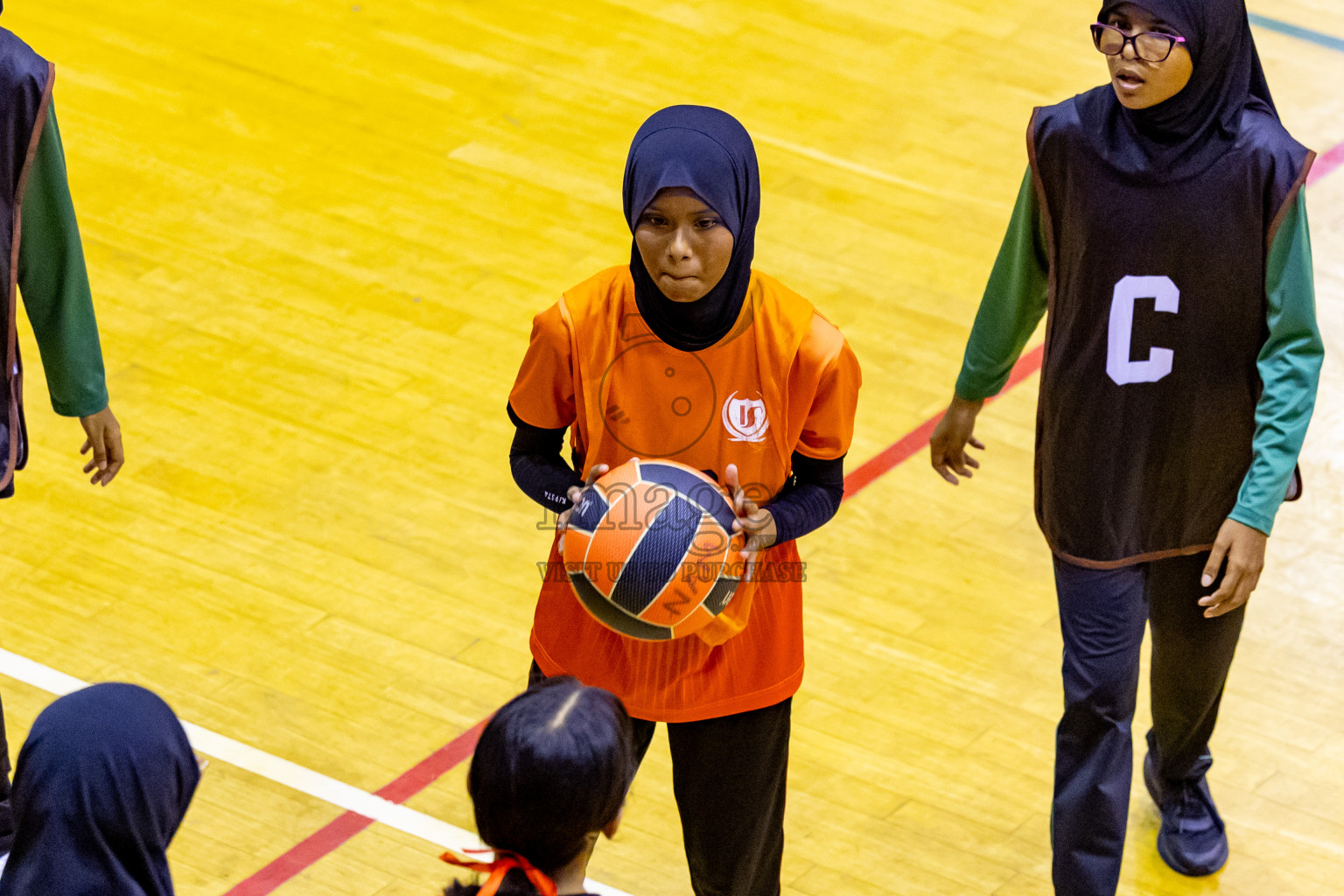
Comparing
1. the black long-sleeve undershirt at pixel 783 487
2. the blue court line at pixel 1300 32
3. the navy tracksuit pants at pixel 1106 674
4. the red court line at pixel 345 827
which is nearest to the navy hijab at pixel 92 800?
the black long-sleeve undershirt at pixel 783 487

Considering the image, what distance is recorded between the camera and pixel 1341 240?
7.22 m

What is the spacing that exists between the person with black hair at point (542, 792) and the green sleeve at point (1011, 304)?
174 centimetres

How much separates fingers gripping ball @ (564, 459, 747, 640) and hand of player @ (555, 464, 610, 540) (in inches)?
A: 0.5

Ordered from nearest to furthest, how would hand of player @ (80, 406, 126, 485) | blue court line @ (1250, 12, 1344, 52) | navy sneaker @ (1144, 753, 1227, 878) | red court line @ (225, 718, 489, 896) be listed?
1. hand of player @ (80, 406, 126, 485)
2. red court line @ (225, 718, 489, 896)
3. navy sneaker @ (1144, 753, 1227, 878)
4. blue court line @ (1250, 12, 1344, 52)

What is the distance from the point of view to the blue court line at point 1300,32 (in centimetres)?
875

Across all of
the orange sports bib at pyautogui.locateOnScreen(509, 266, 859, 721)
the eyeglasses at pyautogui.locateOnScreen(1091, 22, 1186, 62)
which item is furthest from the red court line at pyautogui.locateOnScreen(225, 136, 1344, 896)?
the eyeglasses at pyautogui.locateOnScreen(1091, 22, 1186, 62)

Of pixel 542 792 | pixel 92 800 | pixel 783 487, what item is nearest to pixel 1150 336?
pixel 783 487

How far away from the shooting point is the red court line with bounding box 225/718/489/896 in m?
4.58

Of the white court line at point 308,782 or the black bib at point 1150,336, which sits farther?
the white court line at point 308,782

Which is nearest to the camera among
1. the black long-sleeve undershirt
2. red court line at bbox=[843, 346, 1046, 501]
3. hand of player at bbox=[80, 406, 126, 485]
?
the black long-sleeve undershirt

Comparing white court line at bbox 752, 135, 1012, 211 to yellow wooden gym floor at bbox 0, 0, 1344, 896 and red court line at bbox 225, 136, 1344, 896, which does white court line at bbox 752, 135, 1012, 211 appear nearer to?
yellow wooden gym floor at bbox 0, 0, 1344, 896

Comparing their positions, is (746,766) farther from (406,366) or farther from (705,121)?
(406,366)

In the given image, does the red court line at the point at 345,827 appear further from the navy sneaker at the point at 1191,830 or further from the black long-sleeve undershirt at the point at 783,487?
the navy sneaker at the point at 1191,830

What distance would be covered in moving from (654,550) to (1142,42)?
4.55 feet
